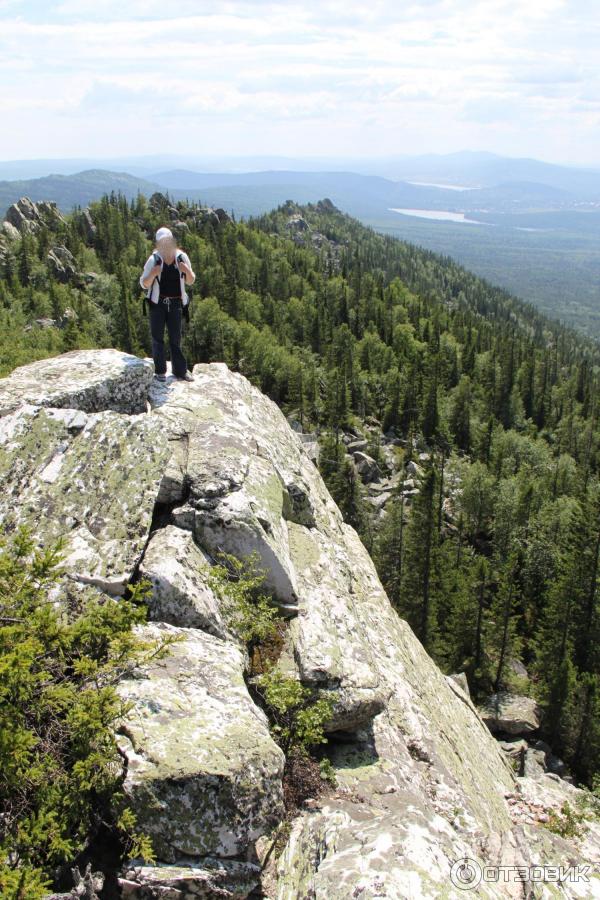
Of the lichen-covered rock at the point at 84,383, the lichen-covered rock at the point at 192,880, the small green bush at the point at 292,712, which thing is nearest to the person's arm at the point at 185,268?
the lichen-covered rock at the point at 84,383

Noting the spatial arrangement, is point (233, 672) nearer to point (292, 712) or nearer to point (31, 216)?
point (292, 712)

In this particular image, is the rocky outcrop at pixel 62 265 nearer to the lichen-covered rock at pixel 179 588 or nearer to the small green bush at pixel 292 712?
the lichen-covered rock at pixel 179 588

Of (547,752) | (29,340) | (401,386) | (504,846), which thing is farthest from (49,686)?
(401,386)

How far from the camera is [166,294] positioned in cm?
1324

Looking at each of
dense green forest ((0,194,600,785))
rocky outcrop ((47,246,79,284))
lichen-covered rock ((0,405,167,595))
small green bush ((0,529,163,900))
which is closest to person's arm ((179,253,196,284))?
lichen-covered rock ((0,405,167,595))

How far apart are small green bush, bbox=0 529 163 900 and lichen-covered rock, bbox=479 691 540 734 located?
42.4 m

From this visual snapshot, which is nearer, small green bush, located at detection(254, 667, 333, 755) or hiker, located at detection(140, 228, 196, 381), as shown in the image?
small green bush, located at detection(254, 667, 333, 755)

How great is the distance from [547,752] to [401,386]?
278 feet

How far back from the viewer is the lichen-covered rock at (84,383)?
34.6 ft

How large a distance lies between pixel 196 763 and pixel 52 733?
1.47 meters

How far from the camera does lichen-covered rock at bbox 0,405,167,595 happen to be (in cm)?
787

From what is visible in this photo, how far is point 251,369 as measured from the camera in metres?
111

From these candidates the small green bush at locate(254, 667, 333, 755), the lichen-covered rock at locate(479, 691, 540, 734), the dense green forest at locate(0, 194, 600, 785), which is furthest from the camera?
the dense green forest at locate(0, 194, 600, 785)

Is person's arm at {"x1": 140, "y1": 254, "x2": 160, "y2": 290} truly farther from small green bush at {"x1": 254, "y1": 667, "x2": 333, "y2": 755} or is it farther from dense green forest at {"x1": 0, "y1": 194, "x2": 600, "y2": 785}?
dense green forest at {"x1": 0, "y1": 194, "x2": 600, "y2": 785}
